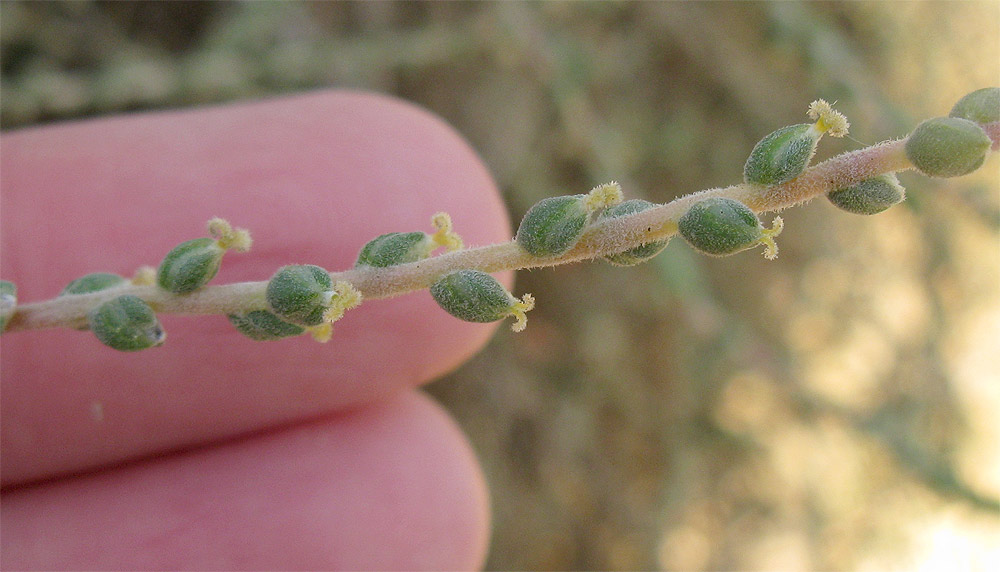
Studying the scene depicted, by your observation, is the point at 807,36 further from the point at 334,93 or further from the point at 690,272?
the point at 334,93

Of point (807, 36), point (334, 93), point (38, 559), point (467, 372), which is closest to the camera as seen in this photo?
point (38, 559)

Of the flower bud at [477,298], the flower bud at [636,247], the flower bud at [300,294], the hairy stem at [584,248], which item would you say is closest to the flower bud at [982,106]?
the hairy stem at [584,248]

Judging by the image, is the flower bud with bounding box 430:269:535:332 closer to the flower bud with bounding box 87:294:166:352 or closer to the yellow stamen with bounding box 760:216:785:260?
the yellow stamen with bounding box 760:216:785:260

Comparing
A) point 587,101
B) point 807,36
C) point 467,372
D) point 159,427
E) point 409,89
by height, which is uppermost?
point 409,89

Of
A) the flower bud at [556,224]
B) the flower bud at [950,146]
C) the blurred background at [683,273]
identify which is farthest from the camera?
the blurred background at [683,273]

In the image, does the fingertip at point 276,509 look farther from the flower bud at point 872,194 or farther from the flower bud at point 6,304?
the flower bud at point 872,194

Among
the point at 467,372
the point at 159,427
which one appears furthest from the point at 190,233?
the point at 467,372
